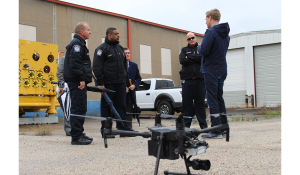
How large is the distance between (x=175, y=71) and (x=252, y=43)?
611 cm

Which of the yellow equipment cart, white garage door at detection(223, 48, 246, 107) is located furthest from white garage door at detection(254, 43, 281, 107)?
the yellow equipment cart

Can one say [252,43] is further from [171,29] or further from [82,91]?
[82,91]

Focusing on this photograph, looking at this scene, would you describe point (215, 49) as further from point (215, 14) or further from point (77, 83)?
point (77, 83)

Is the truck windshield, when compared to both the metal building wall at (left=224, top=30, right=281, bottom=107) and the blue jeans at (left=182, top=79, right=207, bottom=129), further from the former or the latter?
the metal building wall at (left=224, top=30, right=281, bottom=107)

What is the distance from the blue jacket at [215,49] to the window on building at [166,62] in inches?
728

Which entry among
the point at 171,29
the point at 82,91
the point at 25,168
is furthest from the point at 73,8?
the point at 25,168

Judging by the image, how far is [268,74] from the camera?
21719mm

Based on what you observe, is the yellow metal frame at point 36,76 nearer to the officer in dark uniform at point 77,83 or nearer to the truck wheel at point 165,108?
the truck wheel at point 165,108

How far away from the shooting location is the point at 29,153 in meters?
4.04

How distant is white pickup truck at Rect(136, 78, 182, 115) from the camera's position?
1312 centimetres

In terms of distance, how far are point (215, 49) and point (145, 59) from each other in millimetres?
17251

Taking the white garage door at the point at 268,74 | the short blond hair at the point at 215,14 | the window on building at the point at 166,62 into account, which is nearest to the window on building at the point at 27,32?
the window on building at the point at 166,62

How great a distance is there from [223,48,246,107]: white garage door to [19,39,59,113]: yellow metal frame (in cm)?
1607

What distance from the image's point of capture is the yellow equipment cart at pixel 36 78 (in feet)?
30.7
